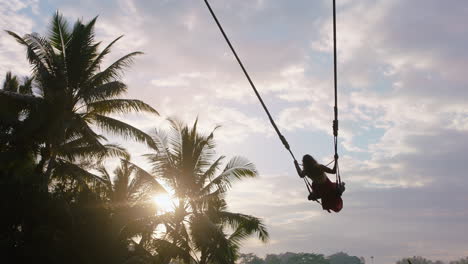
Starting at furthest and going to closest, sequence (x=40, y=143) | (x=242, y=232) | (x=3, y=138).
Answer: (x=242, y=232) < (x=40, y=143) < (x=3, y=138)

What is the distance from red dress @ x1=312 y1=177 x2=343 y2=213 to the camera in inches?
268

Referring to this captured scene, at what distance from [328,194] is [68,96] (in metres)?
10.1

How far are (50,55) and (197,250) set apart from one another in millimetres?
8744

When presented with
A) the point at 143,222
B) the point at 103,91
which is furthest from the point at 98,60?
the point at 143,222

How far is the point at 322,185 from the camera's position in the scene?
6.83m

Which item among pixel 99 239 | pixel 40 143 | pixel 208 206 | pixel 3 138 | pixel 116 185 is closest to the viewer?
pixel 99 239

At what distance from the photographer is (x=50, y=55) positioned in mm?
13750

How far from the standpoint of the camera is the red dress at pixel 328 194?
6809 mm

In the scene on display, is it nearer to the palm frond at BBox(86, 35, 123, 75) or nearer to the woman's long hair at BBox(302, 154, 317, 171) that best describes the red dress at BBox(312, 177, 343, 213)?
the woman's long hair at BBox(302, 154, 317, 171)

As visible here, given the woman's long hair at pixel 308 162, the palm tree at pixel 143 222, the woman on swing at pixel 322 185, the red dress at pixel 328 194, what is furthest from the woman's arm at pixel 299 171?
the palm tree at pixel 143 222

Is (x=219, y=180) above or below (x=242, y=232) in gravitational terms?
above

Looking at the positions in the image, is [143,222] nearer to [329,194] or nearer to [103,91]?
[103,91]

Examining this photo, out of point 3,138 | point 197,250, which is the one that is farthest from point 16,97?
point 197,250

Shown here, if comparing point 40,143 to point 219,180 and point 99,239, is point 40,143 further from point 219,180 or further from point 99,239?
point 219,180
